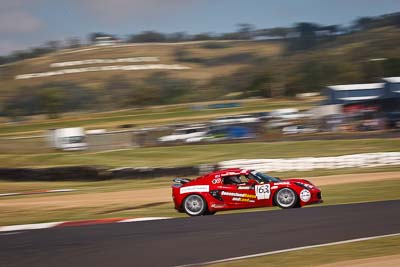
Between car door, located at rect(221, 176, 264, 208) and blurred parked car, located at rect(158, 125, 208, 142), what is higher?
blurred parked car, located at rect(158, 125, 208, 142)

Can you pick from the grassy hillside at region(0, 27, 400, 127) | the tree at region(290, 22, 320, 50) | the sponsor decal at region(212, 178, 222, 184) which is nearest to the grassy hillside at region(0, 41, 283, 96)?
the grassy hillside at region(0, 27, 400, 127)

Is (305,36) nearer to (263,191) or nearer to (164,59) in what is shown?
(164,59)

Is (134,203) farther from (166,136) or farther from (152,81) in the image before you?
(152,81)

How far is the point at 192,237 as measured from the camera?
388 inches

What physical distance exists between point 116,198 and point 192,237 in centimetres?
878

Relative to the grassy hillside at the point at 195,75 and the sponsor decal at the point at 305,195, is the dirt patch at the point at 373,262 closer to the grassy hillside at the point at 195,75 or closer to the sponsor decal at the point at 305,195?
the sponsor decal at the point at 305,195

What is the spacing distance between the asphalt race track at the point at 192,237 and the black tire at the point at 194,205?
147 cm

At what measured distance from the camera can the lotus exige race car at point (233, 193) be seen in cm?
1320

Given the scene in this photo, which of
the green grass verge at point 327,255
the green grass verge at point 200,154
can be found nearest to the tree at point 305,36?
the green grass verge at point 200,154

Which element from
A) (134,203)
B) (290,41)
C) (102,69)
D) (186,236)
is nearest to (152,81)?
(102,69)

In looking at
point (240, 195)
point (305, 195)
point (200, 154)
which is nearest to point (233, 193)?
point (240, 195)

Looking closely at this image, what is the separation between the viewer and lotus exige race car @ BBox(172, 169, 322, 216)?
13203 millimetres

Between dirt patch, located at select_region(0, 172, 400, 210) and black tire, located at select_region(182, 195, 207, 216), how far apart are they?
10.1 ft

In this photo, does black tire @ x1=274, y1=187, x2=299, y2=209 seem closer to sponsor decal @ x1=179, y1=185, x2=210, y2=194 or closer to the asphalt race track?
the asphalt race track
